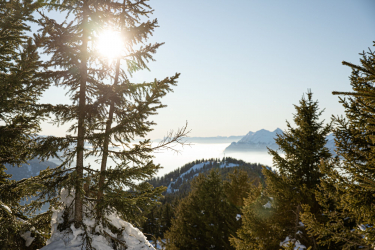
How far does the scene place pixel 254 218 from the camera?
424 inches

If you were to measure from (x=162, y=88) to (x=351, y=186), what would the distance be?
7.03m

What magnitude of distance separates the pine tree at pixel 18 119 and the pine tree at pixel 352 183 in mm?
10195

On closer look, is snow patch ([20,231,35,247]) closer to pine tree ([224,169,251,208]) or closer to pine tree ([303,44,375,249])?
pine tree ([303,44,375,249])

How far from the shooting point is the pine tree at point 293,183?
927 centimetres

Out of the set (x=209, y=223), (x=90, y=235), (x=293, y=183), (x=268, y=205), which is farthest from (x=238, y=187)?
(x=90, y=235)

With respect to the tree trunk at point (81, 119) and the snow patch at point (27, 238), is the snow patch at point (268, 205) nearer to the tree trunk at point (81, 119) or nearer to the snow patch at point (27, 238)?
the tree trunk at point (81, 119)

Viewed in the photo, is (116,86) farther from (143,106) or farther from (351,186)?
(351,186)

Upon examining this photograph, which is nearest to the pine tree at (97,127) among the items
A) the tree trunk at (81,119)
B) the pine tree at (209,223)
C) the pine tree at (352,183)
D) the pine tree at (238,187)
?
the tree trunk at (81,119)

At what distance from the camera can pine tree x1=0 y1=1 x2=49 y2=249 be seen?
6246 millimetres

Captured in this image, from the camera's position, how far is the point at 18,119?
8328mm

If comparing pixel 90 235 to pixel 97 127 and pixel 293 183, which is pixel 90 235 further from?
pixel 293 183

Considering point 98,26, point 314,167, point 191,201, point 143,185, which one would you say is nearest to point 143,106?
point 143,185

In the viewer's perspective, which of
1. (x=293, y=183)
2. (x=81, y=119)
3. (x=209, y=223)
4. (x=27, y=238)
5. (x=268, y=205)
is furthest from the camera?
(x=209, y=223)

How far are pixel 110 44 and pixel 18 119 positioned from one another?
17.1 ft
